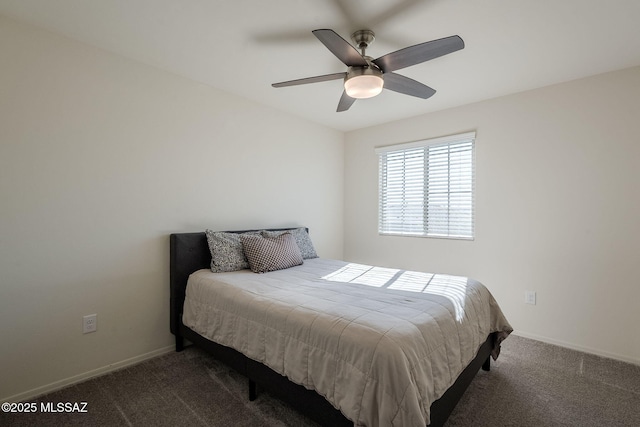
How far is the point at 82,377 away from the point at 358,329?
7.03 ft

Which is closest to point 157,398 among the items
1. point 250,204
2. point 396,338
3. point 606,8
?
point 396,338

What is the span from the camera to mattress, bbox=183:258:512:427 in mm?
1240

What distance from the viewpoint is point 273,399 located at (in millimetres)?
1911

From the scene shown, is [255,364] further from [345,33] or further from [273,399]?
[345,33]

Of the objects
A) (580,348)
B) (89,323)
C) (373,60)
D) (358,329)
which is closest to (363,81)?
(373,60)

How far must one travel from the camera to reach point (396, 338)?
130cm

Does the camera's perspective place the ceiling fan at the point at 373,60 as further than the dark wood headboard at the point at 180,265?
No

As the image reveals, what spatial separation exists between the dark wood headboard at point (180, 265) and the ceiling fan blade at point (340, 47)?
1920mm

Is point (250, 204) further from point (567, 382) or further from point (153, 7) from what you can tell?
point (567, 382)

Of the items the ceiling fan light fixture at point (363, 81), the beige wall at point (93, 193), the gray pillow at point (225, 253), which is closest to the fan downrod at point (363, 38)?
the ceiling fan light fixture at point (363, 81)

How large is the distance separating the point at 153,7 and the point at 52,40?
88 cm

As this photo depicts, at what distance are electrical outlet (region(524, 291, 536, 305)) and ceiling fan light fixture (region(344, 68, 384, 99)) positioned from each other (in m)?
2.51

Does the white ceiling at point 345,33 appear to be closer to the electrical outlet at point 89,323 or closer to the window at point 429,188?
the window at point 429,188

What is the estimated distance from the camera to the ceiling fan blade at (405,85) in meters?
2.06
